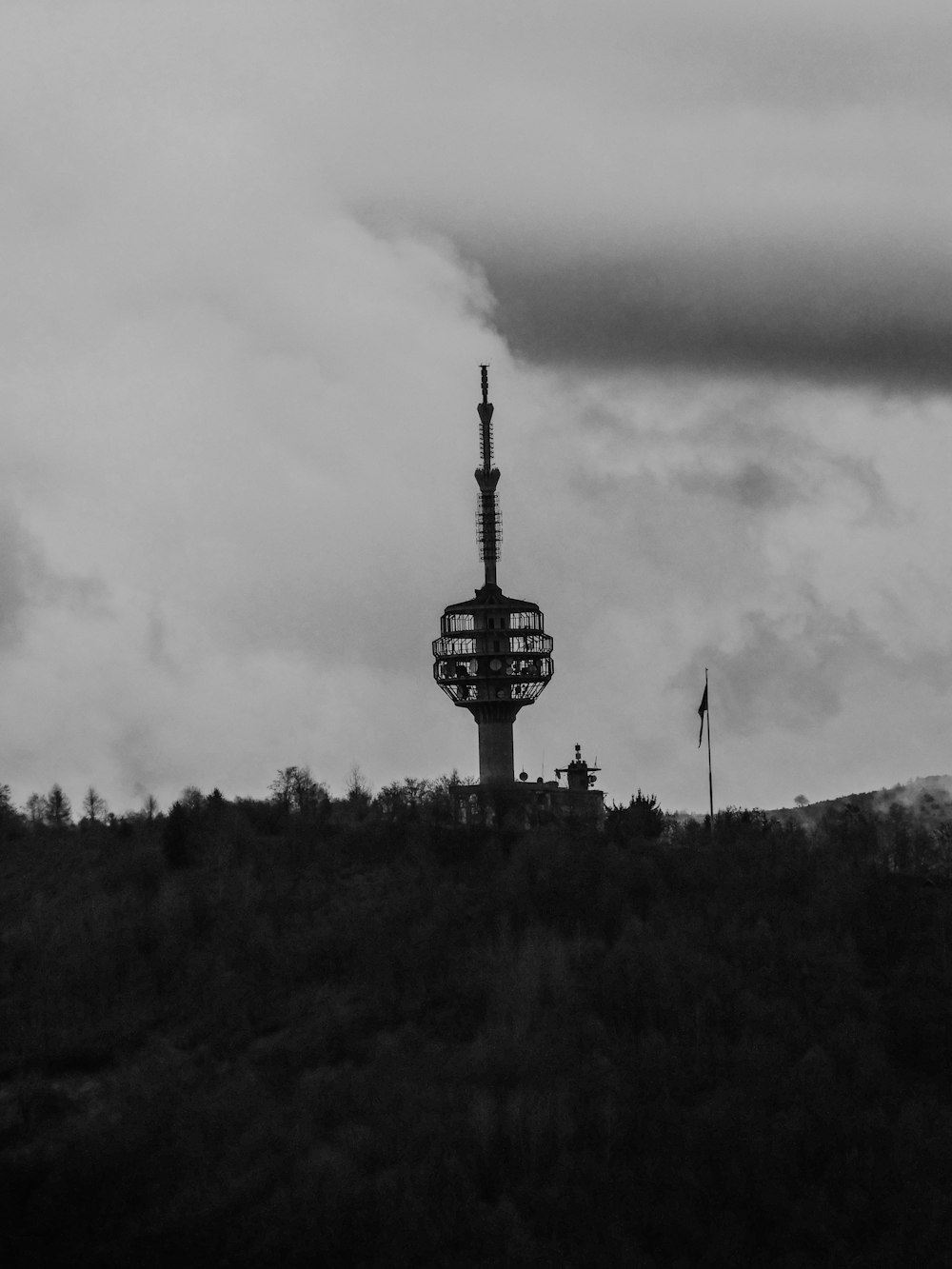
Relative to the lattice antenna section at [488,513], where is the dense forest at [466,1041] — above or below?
below

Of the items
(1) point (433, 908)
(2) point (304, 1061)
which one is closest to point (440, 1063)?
(2) point (304, 1061)

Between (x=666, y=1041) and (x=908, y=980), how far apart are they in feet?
35.3

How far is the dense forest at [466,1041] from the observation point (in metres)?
74.3

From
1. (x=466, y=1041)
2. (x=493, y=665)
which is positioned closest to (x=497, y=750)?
(x=493, y=665)

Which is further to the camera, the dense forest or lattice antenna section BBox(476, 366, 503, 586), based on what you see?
lattice antenna section BBox(476, 366, 503, 586)

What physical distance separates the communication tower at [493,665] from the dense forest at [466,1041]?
610 inches

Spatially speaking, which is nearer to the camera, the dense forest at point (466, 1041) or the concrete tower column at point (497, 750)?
the dense forest at point (466, 1041)

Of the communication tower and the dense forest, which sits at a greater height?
the communication tower

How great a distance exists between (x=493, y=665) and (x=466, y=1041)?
39.8m

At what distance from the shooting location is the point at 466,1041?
87.7 meters

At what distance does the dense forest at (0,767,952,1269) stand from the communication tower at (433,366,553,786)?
15494mm

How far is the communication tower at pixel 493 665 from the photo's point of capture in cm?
12494

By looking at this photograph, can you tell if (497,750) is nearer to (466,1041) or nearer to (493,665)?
(493,665)

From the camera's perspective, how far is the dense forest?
244ft
